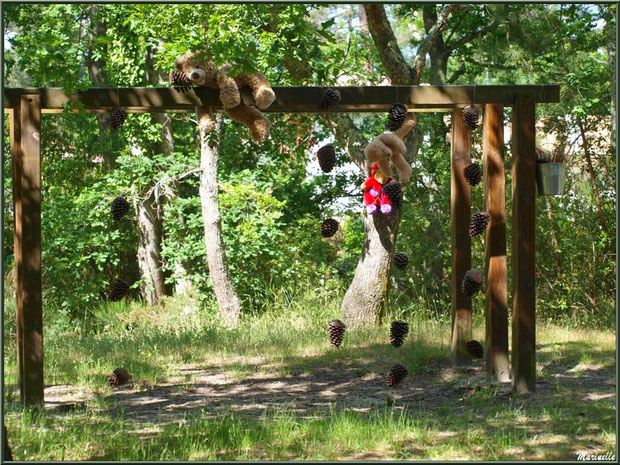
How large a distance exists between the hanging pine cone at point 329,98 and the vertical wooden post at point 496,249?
144 centimetres

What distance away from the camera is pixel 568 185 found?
10.9m

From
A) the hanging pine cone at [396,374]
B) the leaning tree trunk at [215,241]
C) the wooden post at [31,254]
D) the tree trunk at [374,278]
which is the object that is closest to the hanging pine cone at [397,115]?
the hanging pine cone at [396,374]

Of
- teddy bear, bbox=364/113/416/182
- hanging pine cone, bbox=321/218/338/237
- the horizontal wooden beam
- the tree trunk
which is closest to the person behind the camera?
teddy bear, bbox=364/113/416/182

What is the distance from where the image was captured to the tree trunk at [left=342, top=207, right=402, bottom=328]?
9984 mm

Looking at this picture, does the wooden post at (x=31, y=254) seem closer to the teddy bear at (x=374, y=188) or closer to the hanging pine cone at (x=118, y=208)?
the hanging pine cone at (x=118, y=208)

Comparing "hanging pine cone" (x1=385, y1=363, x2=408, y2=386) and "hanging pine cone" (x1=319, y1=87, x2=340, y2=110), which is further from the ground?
"hanging pine cone" (x1=319, y1=87, x2=340, y2=110)

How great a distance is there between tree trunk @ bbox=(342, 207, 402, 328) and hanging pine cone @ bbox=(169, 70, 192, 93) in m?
4.37

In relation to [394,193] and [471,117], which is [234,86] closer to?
[394,193]

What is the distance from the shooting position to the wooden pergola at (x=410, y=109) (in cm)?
609

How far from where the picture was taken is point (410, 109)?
6.64 meters

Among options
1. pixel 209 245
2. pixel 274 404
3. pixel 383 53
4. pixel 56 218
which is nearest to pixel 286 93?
pixel 274 404

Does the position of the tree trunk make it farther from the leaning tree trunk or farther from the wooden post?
the wooden post

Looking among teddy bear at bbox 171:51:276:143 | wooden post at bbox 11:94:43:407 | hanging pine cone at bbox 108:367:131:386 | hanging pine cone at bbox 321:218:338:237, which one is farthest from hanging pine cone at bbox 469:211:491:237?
wooden post at bbox 11:94:43:407

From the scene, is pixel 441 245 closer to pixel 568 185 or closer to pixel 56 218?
pixel 568 185
